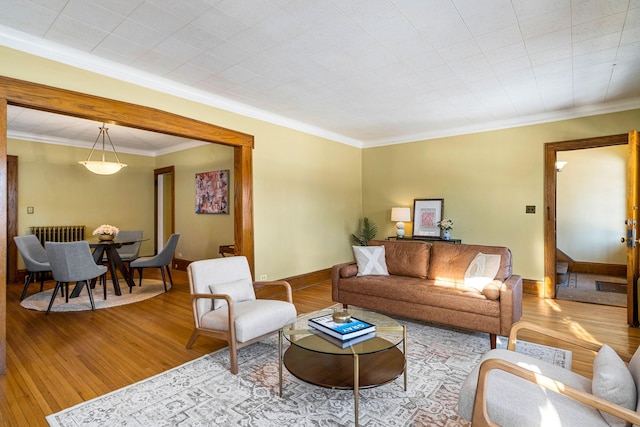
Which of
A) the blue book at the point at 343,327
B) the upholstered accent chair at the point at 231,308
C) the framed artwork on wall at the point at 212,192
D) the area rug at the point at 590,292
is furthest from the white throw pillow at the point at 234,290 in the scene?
the area rug at the point at 590,292

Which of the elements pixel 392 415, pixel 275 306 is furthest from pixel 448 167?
pixel 392 415

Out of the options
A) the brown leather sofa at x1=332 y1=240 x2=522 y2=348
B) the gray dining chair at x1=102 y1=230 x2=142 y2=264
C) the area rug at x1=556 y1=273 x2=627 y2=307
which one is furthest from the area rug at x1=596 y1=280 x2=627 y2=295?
the gray dining chair at x1=102 y1=230 x2=142 y2=264

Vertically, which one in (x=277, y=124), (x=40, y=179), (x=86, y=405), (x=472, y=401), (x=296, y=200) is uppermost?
(x=277, y=124)

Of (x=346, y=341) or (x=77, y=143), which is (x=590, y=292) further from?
(x=77, y=143)

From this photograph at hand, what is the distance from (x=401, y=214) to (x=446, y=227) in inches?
31.1

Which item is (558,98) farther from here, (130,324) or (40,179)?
(40,179)

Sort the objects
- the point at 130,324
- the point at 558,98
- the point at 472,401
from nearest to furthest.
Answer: the point at 472,401
the point at 130,324
the point at 558,98

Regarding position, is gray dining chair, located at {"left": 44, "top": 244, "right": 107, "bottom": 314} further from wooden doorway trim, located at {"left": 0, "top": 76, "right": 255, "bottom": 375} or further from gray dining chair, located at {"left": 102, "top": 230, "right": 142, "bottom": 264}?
wooden doorway trim, located at {"left": 0, "top": 76, "right": 255, "bottom": 375}

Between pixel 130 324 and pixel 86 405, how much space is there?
1670 millimetres

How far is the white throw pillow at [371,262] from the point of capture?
4043mm

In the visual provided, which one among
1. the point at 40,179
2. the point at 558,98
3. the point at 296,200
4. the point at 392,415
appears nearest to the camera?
the point at 392,415

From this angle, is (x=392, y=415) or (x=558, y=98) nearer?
(x=392, y=415)

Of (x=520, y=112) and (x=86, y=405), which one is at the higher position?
(x=520, y=112)

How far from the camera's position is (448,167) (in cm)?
574
